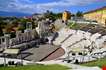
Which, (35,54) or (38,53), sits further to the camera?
(38,53)

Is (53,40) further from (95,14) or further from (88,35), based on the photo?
(95,14)

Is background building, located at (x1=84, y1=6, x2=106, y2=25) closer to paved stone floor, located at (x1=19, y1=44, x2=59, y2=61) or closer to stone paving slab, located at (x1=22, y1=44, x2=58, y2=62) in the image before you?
stone paving slab, located at (x1=22, y1=44, x2=58, y2=62)

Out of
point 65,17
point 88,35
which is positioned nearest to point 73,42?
point 88,35

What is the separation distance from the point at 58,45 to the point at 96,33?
6.48 m

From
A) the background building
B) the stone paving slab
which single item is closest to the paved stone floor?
the stone paving slab

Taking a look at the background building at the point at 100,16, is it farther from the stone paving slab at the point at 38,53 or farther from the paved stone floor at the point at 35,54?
the paved stone floor at the point at 35,54

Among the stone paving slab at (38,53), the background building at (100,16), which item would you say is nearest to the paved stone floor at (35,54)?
the stone paving slab at (38,53)

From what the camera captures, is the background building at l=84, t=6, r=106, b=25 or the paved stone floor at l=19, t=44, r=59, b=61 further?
the background building at l=84, t=6, r=106, b=25

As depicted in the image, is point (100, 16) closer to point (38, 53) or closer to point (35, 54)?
point (38, 53)

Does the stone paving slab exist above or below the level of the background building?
below

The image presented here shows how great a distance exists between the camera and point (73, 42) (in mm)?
41062

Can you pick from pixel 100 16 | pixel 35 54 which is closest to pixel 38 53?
pixel 35 54

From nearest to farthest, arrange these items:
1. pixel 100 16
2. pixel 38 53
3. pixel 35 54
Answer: pixel 35 54 → pixel 38 53 → pixel 100 16

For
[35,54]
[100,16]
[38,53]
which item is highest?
[100,16]
